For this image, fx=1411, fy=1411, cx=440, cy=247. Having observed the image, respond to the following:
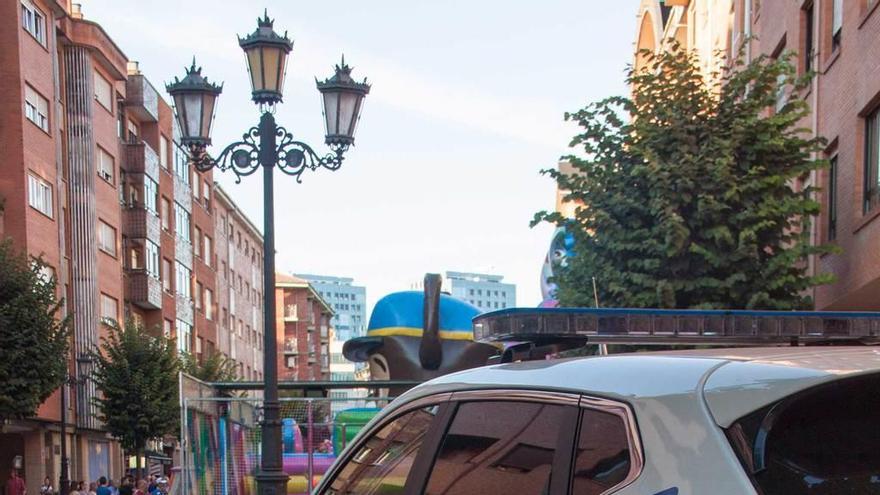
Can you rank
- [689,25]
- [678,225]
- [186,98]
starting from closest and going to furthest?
[186,98] < [678,225] < [689,25]

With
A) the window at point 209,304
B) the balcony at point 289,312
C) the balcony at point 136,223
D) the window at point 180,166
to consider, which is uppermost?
the window at point 180,166

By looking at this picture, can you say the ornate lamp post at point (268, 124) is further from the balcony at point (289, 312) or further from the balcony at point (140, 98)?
the balcony at point (289, 312)

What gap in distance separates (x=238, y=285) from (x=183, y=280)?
22872mm

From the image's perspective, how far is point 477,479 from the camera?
3520 mm

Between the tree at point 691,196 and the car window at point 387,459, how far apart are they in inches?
532

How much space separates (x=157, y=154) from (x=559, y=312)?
56035 mm

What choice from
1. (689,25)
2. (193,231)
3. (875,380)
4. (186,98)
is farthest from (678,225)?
(193,231)

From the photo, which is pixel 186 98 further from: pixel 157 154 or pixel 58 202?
pixel 157 154

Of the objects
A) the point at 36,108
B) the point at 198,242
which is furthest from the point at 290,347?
the point at 36,108

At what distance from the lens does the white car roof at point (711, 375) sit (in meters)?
2.73

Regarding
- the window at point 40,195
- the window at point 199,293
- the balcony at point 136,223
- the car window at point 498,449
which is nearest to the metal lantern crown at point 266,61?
the car window at point 498,449

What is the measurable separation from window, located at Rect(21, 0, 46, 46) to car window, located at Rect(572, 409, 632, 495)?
1561 inches

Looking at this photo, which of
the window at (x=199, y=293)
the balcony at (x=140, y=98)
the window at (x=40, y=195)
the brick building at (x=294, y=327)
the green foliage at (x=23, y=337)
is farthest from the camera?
the brick building at (x=294, y=327)

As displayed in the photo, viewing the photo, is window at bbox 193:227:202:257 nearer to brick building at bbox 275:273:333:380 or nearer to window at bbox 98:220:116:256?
window at bbox 98:220:116:256
